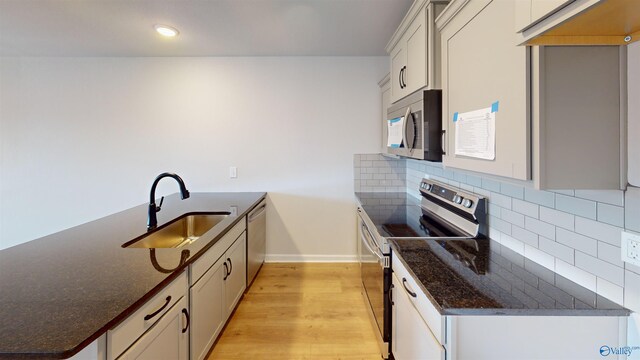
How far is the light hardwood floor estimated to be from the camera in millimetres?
2018

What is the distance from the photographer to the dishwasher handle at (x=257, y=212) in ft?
9.38

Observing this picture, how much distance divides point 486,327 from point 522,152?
59cm

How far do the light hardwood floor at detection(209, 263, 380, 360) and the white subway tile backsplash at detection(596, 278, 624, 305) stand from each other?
1352 millimetres

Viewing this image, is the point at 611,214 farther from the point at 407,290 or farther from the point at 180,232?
the point at 180,232

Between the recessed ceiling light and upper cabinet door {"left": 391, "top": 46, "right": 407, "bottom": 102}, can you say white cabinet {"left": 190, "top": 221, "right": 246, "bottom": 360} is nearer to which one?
A: upper cabinet door {"left": 391, "top": 46, "right": 407, "bottom": 102}

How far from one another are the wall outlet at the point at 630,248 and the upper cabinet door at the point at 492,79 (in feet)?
1.21

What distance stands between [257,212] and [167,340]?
1809 millimetres

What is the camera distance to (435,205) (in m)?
2.27

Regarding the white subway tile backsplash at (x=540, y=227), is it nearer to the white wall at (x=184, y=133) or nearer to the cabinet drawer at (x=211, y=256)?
the cabinet drawer at (x=211, y=256)

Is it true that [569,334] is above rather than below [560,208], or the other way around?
below

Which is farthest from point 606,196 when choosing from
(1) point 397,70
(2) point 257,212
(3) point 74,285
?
(2) point 257,212

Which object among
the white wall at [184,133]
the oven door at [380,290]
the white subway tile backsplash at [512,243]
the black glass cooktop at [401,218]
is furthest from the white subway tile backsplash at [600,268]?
the white wall at [184,133]

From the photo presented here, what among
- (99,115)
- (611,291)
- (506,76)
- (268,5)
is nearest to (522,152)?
(506,76)

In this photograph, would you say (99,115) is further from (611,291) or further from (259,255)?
(611,291)
